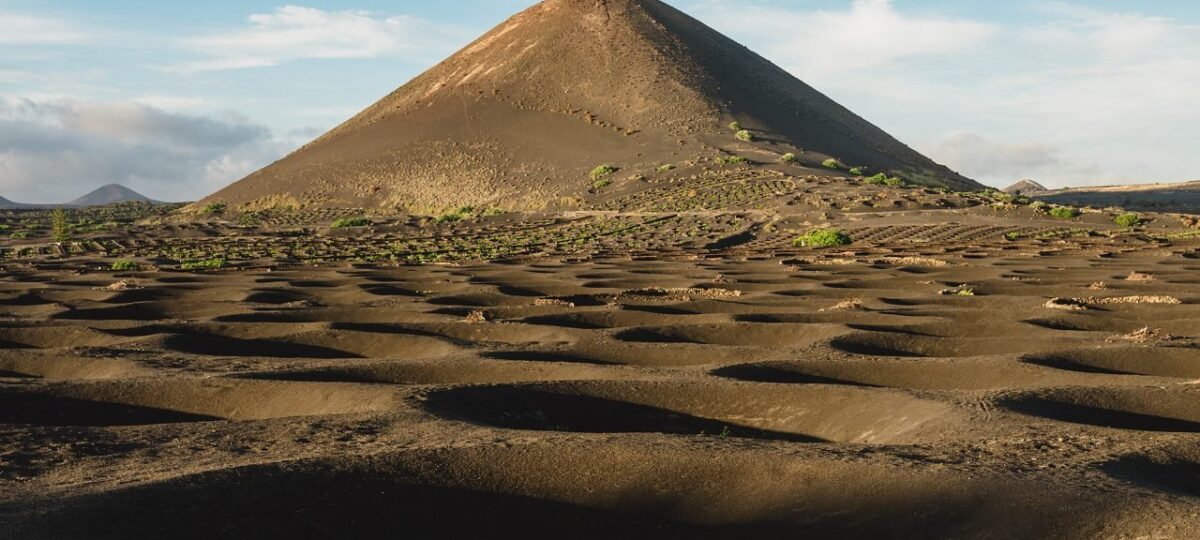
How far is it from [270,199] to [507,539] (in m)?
79.5

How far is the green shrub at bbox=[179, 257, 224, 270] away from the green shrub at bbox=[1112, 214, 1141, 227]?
3303 cm

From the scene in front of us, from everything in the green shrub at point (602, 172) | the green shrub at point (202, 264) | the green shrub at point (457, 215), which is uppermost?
the green shrub at point (602, 172)

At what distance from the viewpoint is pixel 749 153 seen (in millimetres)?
74375

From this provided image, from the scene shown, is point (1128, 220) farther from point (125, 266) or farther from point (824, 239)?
point (125, 266)

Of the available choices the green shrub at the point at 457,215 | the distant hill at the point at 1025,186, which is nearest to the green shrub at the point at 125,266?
the green shrub at the point at 457,215

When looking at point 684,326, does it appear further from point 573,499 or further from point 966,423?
point 573,499

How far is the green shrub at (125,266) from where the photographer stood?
1277 inches

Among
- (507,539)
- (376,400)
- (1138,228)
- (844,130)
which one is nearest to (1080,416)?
(507,539)

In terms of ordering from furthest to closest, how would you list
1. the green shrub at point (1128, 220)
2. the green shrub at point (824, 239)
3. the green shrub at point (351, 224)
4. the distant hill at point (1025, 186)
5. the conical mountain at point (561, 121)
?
the distant hill at point (1025, 186) < the conical mountain at point (561, 121) < the green shrub at point (351, 224) < the green shrub at point (1128, 220) < the green shrub at point (824, 239)

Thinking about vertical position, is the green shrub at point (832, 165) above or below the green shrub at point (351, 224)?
above

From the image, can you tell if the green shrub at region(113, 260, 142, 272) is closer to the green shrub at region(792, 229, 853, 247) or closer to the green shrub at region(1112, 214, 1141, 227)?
the green shrub at region(792, 229, 853, 247)

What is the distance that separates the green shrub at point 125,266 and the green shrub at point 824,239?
2200 cm

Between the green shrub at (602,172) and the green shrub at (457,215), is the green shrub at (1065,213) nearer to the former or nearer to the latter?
the green shrub at (457,215)

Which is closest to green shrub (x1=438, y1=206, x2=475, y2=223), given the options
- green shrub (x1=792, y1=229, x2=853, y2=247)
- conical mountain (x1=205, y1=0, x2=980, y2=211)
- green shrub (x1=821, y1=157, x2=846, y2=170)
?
conical mountain (x1=205, y1=0, x2=980, y2=211)
